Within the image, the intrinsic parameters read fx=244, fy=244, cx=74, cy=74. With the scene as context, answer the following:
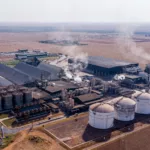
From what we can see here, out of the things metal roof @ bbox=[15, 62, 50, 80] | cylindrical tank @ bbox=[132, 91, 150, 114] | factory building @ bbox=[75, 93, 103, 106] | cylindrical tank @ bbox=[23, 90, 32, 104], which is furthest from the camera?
metal roof @ bbox=[15, 62, 50, 80]

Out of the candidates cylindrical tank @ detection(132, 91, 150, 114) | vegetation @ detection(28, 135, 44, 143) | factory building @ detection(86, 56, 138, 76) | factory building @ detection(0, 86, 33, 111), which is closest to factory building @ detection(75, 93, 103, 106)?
cylindrical tank @ detection(132, 91, 150, 114)

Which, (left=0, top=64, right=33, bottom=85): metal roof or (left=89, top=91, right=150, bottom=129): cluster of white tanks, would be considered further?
(left=0, top=64, right=33, bottom=85): metal roof

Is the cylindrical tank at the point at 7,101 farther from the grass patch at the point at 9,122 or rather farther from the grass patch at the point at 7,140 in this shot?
the grass patch at the point at 7,140

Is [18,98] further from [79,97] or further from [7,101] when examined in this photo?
[79,97]

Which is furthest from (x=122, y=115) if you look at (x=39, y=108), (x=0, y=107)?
(x=0, y=107)

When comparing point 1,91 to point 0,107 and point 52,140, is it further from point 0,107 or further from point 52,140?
point 52,140

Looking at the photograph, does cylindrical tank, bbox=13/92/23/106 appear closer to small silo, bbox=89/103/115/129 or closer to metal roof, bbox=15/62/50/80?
small silo, bbox=89/103/115/129

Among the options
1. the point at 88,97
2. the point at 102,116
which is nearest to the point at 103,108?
the point at 102,116
